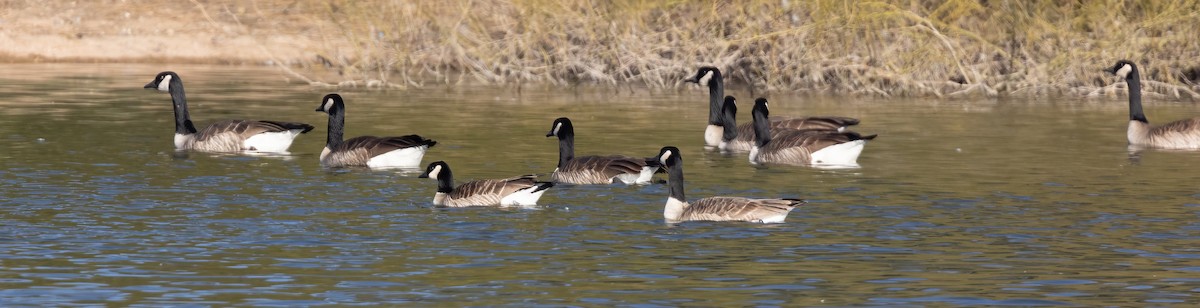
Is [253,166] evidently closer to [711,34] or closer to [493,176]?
[493,176]

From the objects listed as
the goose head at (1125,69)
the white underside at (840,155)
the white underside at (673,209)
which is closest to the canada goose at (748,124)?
the white underside at (840,155)

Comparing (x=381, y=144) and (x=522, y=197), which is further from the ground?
(x=381, y=144)

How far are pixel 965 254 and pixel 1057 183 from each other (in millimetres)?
5804

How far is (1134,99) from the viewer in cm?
2505

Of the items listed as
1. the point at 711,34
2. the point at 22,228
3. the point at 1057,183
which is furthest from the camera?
the point at 711,34

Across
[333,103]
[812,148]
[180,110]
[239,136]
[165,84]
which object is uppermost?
[165,84]

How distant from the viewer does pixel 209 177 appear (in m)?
19.8

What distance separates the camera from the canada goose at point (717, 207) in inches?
596

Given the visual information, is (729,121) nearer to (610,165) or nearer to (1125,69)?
(610,165)

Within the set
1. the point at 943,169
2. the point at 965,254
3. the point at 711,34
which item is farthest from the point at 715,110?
the point at 965,254

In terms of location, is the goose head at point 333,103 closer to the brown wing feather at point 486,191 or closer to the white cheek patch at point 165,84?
the white cheek patch at point 165,84

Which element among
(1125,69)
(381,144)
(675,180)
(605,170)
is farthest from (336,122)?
(1125,69)

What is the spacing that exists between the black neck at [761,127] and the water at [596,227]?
1.87 feet

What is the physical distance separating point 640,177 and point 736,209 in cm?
392
